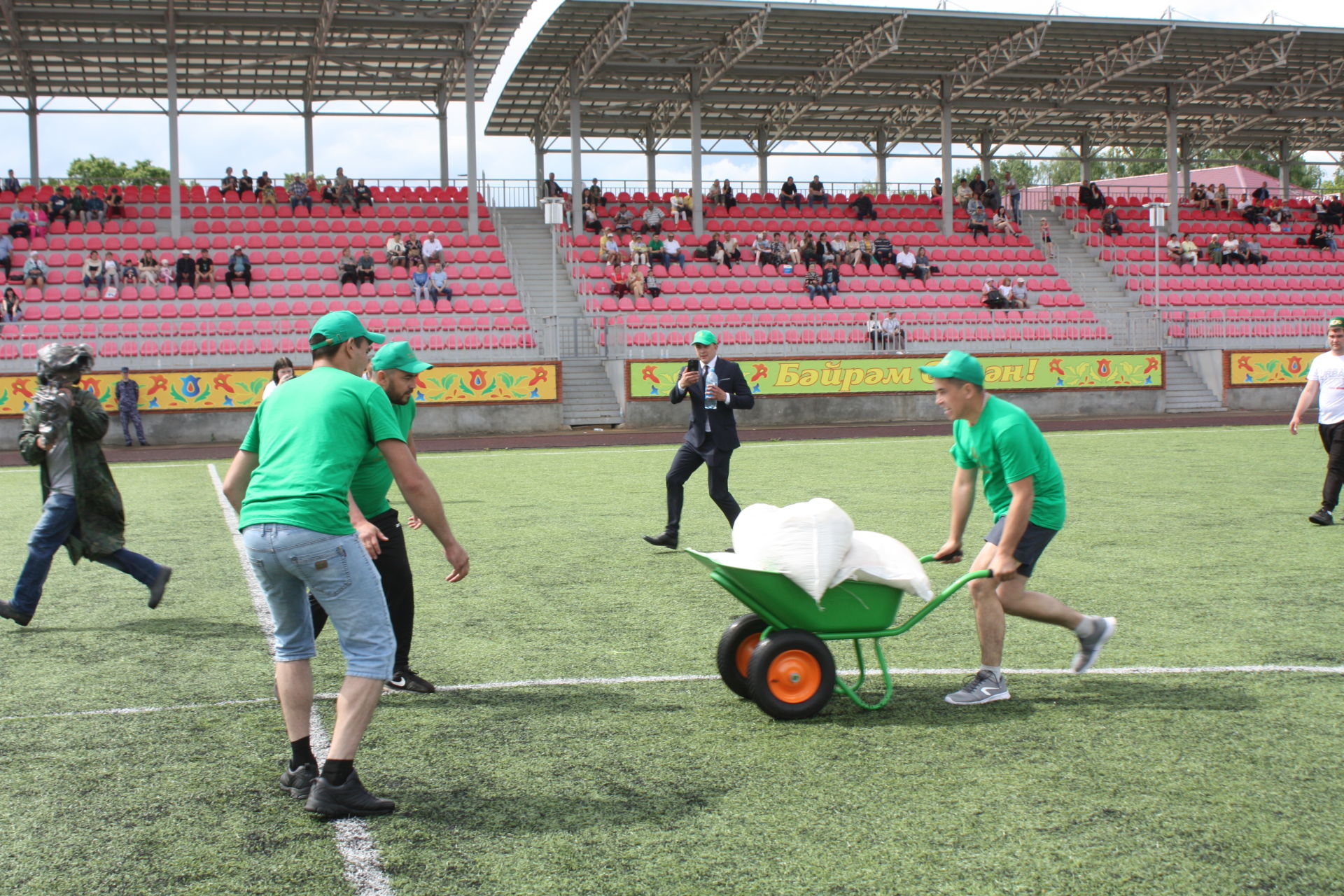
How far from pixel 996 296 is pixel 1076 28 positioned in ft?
24.9

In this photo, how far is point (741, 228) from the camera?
33.8 metres

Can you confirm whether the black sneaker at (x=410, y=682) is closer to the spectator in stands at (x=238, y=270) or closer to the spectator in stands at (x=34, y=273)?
the spectator in stands at (x=238, y=270)

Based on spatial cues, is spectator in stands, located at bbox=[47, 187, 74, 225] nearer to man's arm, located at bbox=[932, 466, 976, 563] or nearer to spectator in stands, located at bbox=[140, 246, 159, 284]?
spectator in stands, located at bbox=[140, 246, 159, 284]

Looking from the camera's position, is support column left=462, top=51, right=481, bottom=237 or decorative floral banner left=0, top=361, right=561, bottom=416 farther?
support column left=462, top=51, right=481, bottom=237

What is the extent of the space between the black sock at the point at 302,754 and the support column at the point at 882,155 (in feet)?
128

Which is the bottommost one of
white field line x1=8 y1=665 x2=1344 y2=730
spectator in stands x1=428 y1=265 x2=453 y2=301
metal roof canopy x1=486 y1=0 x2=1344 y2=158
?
white field line x1=8 y1=665 x2=1344 y2=730

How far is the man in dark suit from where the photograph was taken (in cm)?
988

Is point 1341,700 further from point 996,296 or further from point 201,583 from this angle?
point 996,296

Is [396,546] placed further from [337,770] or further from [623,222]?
[623,222]

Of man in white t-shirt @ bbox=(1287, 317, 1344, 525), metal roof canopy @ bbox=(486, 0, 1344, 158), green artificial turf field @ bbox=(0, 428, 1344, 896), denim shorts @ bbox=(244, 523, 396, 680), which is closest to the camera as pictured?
green artificial turf field @ bbox=(0, 428, 1344, 896)

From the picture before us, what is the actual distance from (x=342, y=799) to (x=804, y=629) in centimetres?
207

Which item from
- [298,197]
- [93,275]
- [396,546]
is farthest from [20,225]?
[396,546]

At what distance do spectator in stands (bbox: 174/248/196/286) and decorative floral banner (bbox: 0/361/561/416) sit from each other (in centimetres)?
421

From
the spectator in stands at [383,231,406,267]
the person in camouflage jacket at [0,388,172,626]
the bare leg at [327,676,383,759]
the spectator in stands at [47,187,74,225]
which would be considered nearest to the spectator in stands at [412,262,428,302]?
the spectator in stands at [383,231,406,267]
